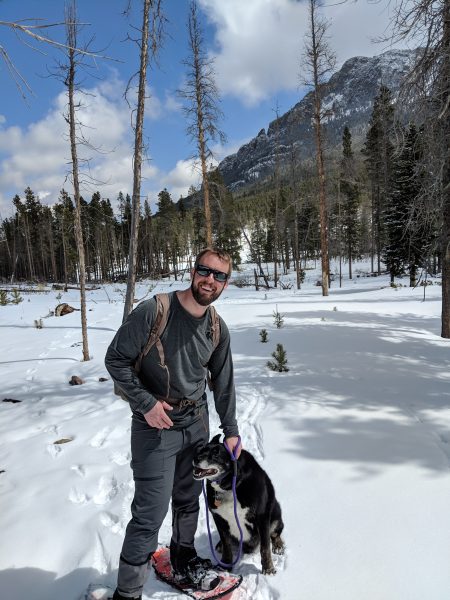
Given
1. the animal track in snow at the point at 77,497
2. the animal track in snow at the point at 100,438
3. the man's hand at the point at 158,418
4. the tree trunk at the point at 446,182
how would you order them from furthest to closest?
the tree trunk at the point at 446,182
the animal track in snow at the point at 100,438
the animal track in snow at the point at 77,497
the man's hand at the point at 158,418

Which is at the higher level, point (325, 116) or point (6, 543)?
point (325, 116)

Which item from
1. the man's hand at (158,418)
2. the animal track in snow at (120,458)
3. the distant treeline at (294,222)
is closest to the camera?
the man's hand at (158,418)

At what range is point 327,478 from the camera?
3729 mm

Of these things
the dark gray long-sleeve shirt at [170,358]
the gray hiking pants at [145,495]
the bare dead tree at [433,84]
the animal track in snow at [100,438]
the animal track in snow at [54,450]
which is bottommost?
the animal track in snow at [54,450]

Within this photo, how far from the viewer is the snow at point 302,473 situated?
2.64 meters

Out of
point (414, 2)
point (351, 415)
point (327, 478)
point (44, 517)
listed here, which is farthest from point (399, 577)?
point (414, 2)

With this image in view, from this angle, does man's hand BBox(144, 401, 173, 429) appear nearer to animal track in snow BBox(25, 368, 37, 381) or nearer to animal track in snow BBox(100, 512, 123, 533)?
animal track in snow BBox(100, 512, 123, 533)

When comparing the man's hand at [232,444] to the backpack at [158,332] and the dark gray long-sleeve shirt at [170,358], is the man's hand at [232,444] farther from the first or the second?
the backpack at [158,332]

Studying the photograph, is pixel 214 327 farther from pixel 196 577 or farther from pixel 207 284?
pixel 196 577

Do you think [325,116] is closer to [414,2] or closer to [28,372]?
[414,2]

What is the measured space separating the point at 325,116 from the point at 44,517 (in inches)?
765

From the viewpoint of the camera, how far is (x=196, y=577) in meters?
2.51

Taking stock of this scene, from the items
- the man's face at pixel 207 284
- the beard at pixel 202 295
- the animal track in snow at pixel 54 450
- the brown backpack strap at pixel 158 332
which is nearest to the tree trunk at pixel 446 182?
the man's face at pixel 207 284

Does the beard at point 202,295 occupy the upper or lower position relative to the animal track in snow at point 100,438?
upper
